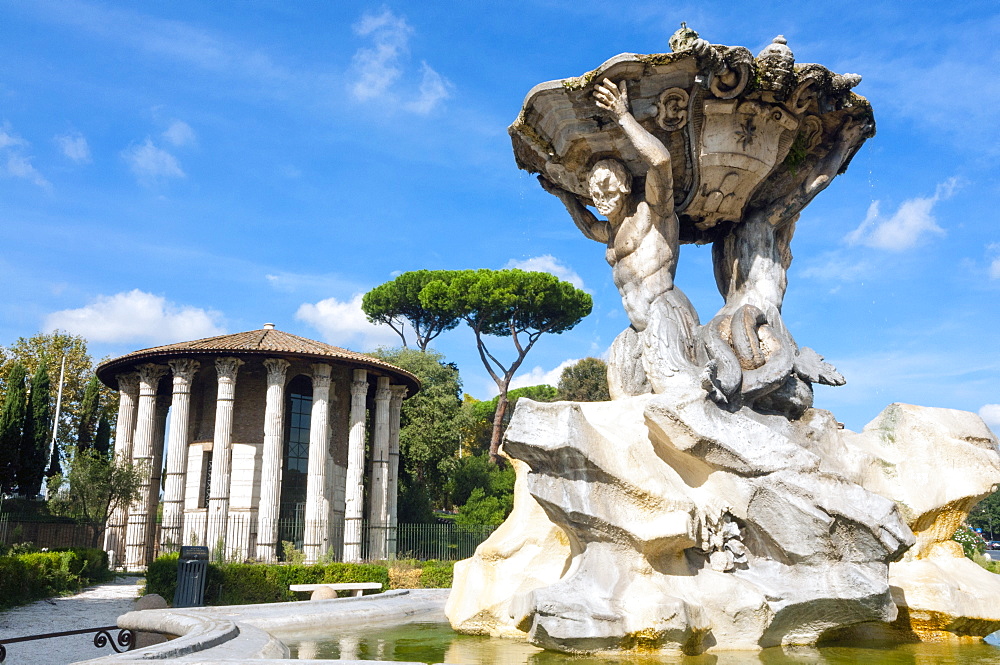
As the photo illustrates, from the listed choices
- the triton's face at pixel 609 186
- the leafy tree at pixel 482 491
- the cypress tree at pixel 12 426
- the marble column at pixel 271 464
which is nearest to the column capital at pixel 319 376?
the marble column at pixel 271 464

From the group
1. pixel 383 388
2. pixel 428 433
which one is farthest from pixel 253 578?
pixel 428 433

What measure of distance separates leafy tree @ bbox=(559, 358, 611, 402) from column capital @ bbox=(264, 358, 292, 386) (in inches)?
654

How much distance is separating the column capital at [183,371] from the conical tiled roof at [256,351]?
0.60ft

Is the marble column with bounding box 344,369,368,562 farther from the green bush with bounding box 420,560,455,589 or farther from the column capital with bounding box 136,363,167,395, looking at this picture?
the green bush with bounding box 420,560,455,589

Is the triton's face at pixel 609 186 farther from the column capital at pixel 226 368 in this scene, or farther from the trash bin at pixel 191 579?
the column capital at pixel 226 368

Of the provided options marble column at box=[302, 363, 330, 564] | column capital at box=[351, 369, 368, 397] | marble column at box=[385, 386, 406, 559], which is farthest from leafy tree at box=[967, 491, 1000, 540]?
marble column at box=[302, 363, 330, 564]

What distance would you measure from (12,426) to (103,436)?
5.94 m

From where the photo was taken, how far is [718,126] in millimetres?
7477

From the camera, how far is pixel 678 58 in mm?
7051


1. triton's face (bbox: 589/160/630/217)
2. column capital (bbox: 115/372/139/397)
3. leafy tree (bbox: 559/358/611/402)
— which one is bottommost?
triton's face (bbox: 589/160/630/217)

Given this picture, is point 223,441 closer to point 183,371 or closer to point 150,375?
point 183,371

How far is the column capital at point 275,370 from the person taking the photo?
73.4 ft

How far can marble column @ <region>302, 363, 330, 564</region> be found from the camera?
21500 mm

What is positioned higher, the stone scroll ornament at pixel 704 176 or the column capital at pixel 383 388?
the column capital at pixel 383 388
